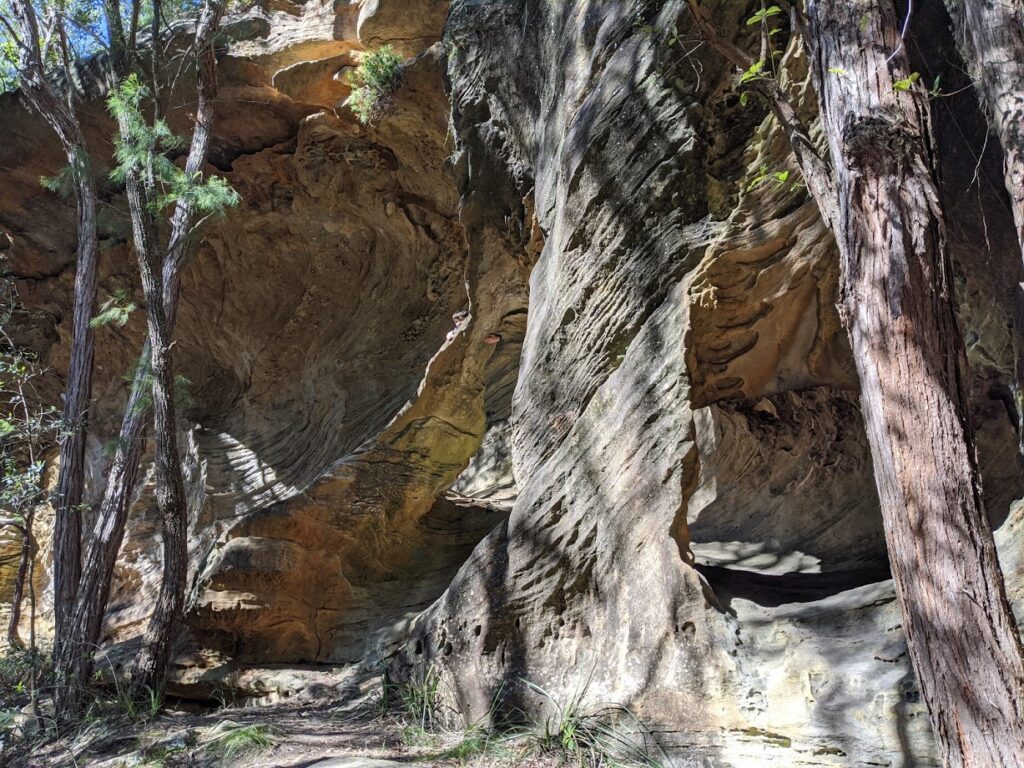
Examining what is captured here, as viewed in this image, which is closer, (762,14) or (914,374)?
(914,374)

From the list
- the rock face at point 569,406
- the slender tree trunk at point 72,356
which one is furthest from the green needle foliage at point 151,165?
the rock face at point 569,406

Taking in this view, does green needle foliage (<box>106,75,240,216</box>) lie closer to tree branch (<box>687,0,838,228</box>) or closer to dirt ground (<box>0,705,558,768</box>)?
dirt ground (<box>0,705,558,768</box>)

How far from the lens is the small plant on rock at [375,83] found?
8.08m

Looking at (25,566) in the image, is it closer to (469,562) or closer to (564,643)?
(469,562)

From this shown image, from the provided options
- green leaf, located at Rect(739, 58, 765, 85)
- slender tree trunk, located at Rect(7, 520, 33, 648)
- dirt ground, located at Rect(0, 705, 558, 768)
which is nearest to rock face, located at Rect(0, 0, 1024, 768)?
dirt ground, located at Rect(0, 705, 558, 768)

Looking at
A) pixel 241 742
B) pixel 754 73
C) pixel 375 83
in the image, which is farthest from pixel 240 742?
pixel 375 83

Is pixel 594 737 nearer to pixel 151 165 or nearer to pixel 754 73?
pixel 754 73

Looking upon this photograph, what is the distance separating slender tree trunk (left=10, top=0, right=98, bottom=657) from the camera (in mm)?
6000

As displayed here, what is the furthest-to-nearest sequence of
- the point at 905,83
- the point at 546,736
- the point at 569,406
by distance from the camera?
the point at 569,406 → the point at 546,736 → the point at 905,83

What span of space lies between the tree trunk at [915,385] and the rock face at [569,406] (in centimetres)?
59

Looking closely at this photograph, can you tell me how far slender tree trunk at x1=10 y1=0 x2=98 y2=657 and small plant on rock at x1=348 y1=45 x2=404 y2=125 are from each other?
2.48 m

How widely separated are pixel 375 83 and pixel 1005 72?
628 centimetres

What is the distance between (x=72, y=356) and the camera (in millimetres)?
6641

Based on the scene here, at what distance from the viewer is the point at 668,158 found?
4406 millimetres
